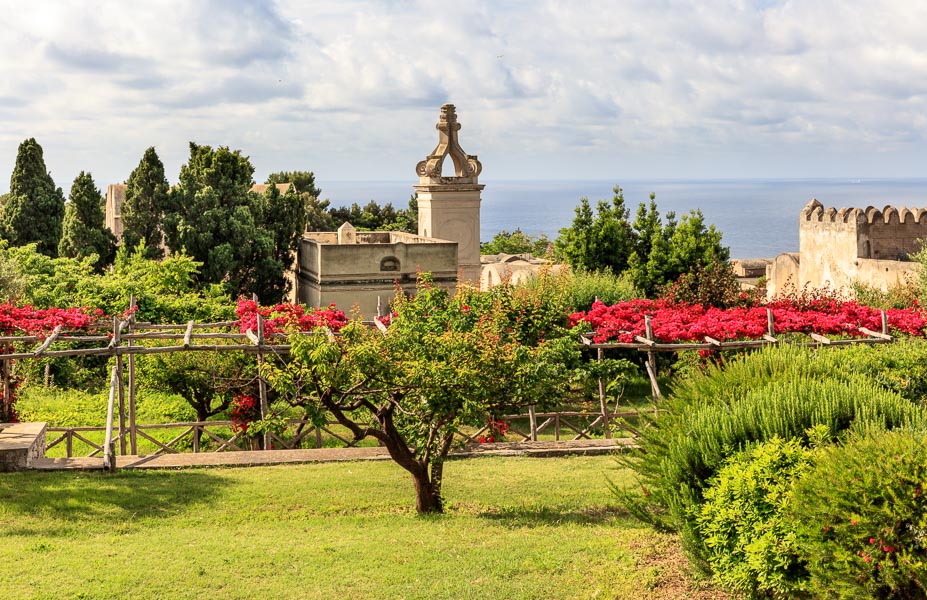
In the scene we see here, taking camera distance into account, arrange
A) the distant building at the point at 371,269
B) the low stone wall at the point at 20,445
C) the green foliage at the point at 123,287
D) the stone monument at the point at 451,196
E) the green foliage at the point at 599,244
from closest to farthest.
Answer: the low stone wall at the point at 20,445 → the green foliage at the point at 123,287 → the distant building at the point at 371,269 → the green foliage at the point at 599,244 → the stone monument at the point at 451,196

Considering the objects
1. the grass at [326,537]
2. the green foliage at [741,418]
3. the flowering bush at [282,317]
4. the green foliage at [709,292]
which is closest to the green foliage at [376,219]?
the green foliage at [709,292]

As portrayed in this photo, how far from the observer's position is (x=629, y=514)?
1343 cm

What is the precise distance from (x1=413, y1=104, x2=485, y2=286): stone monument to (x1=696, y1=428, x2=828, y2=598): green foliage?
32.0 metres

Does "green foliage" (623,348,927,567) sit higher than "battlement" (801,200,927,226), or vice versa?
"battlement" (801,200,927,226)

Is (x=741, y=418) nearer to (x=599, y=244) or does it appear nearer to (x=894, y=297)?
(x=894, y=297)

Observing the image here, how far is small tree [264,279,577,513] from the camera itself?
1276cm

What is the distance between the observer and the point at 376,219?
82250 millimetres

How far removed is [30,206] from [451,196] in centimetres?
1591

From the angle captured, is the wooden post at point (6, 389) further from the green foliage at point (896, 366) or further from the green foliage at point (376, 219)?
the green foliage at point (376, 219)

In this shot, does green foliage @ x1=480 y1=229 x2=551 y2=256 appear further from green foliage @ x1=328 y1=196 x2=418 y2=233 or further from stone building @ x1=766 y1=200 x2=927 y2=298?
stone building @ x1=766 y1=200 x2=927 y2=298

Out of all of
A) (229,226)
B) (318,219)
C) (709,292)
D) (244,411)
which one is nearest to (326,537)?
(244,411)

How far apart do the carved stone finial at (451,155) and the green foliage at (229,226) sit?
6.04 meters

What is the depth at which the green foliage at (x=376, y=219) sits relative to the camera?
7844cm

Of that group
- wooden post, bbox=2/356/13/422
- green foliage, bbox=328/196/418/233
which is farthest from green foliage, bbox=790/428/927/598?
green foliage, bbox=328/196/418/233
